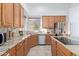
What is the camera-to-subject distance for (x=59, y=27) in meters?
8.00

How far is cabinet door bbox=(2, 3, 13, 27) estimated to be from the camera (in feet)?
11.6

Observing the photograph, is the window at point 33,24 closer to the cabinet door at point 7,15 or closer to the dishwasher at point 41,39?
the dishwasher at point 41,39

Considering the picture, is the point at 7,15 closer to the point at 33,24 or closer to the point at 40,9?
the point at 40,9

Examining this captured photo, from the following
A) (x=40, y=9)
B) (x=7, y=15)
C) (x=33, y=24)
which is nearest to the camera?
(x=7, y=15)

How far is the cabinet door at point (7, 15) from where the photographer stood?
11.6 ft

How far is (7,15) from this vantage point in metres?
3.69

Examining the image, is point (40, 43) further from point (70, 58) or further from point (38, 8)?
point (70, 58)

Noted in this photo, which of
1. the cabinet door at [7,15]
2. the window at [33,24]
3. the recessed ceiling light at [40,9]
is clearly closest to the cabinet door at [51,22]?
the recessed ceiling light at [40,9]

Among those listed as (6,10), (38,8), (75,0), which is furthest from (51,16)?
(75,0)

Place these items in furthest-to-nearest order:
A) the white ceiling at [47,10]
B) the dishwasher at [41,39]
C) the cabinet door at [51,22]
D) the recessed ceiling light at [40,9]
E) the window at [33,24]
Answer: the window at [33,24] → the cabinet door at [51,22] → the dishwasher at [41,39] → the recessed ceiling light at [40,9] → the white ceiling at [47,10]

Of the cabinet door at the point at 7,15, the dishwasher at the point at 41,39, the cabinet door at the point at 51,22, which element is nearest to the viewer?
the cabinet door at the point at 7,15

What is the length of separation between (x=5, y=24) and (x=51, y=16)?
616 centimetres

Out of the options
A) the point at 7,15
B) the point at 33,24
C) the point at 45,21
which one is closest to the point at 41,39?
the point at 45,21

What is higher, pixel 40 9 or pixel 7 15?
pixel 40 9
